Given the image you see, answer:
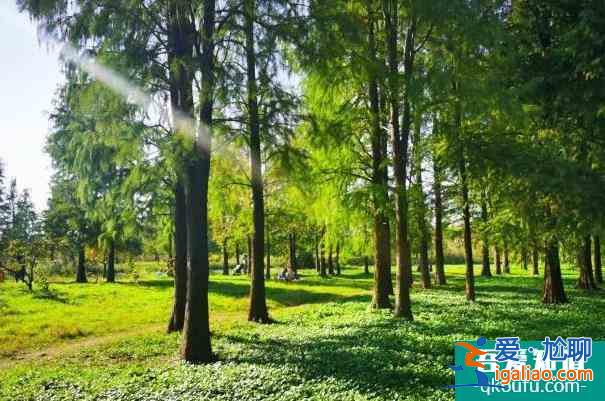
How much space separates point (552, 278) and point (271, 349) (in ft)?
42.5

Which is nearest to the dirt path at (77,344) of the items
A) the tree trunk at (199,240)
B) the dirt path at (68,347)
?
the dirt path at (68,347)

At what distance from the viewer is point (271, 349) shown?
1120 cm

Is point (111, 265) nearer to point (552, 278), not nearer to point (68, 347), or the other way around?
point (68, 347)

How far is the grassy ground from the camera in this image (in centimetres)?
799

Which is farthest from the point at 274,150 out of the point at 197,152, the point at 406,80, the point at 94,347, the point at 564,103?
the point at 94,347

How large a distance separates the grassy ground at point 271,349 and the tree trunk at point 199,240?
1.81 ft

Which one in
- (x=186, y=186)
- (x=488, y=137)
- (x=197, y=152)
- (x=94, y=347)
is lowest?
(x=94, y=347)

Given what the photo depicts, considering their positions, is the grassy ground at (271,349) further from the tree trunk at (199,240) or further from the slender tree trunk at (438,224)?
the slender tree trunk at (438,224)

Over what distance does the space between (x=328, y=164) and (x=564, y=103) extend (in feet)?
30.5

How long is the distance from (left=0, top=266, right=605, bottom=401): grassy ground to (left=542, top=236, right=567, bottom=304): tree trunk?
2.40 feet

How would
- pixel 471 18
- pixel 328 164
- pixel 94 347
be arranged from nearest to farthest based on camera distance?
pixel 471 18 → pixel 94 347 → pixel 328 164

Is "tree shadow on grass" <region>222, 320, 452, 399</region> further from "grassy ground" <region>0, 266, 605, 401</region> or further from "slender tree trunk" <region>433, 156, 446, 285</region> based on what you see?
"slender tree trunk" <region>433, 156, 446, 285</region>

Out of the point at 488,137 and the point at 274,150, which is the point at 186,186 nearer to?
the point at 274,150

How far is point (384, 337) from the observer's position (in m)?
11.6
